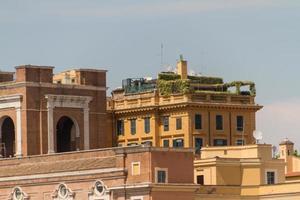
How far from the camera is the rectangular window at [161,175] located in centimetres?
12525

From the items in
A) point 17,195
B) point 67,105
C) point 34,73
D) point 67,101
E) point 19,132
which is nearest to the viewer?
point 17,195

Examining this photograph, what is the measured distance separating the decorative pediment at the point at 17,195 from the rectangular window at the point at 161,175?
12059 millimetres

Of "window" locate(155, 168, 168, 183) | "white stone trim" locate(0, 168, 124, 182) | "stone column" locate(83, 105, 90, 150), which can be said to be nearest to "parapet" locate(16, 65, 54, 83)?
"stone column" locate(83, 105, 90, 150)

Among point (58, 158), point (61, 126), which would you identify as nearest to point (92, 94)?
point (61, 126)

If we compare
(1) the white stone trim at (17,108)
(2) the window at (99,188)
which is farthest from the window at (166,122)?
(2) the window at (99,188)

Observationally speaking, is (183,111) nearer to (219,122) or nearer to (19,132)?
(219,122)

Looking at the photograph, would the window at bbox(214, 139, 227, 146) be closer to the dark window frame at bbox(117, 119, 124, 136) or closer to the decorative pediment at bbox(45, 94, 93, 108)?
the dark window frame at bbox(117, 119, 124, 136)

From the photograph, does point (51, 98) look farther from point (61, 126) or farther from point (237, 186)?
point (237, 186)

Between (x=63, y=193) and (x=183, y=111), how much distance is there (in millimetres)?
29982

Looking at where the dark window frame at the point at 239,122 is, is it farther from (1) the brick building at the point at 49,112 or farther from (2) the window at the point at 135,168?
(2) the window at the point at 135,168

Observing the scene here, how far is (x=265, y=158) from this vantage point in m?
134

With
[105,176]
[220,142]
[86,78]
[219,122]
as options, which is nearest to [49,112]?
[86,78]

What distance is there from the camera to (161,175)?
126 metres

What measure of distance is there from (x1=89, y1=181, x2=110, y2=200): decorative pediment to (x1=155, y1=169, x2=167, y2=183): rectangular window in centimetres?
400
